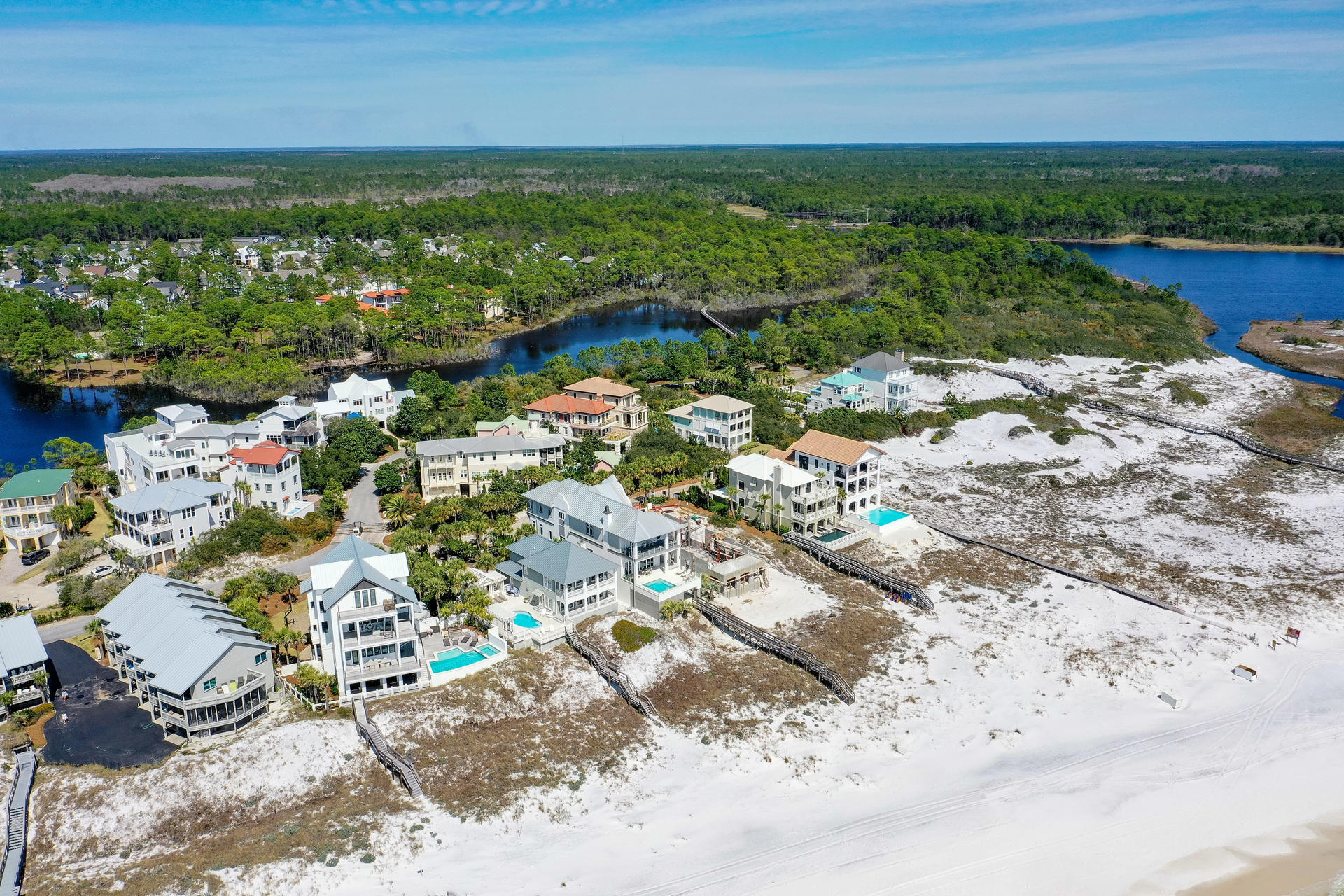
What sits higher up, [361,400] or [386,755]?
[361,400]

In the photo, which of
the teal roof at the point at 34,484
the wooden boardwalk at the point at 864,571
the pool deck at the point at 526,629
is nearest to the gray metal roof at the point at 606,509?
the pool deck at the point at 526,629

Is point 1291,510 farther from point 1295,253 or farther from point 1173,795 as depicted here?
point 1295,253

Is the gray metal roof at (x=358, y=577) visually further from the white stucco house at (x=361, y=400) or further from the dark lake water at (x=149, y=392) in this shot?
the dark lake water at (x=149, y=392)

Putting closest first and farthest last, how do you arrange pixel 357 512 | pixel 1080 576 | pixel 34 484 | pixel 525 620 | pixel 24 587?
pixel 525 620
pixel 24 587
pixel 1080 576
pixel 34 484
pixel 357 512

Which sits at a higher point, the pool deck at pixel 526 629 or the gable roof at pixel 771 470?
the gable roof at pixel 771 470

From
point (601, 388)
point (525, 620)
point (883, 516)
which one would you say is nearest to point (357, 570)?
point (525, 620)

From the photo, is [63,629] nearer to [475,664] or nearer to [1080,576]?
[475,664]

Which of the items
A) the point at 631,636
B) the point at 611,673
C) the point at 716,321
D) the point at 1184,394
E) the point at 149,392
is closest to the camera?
the point at 611,673
